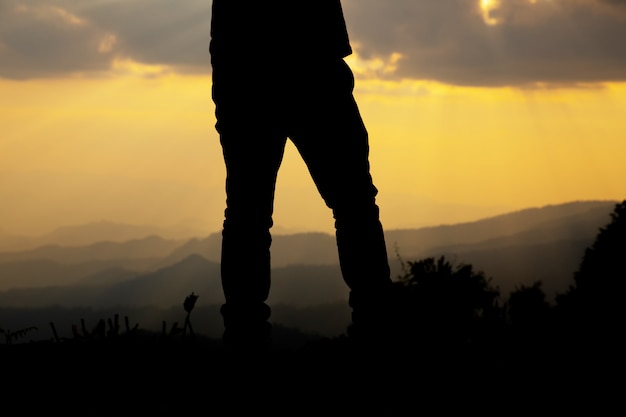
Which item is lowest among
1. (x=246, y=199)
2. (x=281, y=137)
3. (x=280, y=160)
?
(x=246, y=199)

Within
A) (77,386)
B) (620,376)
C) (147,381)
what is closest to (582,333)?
(620,376)

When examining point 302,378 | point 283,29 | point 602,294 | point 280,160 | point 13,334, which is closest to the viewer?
point 283,29

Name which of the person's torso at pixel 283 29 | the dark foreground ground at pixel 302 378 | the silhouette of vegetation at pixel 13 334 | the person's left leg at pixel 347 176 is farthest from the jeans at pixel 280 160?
the silhouette of vegetation at pixel 13 334

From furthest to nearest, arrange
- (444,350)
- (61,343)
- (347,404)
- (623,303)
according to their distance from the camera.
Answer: (623,303), (61,343), (444,350), (347,404)

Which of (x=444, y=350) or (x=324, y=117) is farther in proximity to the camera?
(x=444, y=350)

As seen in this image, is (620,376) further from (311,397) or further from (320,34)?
(320,34)

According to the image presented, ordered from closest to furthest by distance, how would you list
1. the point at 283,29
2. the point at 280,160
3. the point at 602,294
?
the point at 283,29 < the point at 280,160 < the point at 602,294

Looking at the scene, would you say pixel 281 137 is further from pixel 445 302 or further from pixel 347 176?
pixel 445 302

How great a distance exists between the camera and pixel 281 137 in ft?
22.0

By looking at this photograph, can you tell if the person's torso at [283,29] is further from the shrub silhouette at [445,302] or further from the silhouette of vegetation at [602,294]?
the silhouette of vegetation at [602,294]

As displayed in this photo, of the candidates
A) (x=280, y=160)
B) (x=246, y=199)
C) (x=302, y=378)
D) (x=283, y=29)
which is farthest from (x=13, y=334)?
(x=283, y=29)

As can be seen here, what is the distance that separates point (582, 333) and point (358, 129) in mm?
3613

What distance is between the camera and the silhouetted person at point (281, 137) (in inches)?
261

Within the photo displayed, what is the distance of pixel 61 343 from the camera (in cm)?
866
